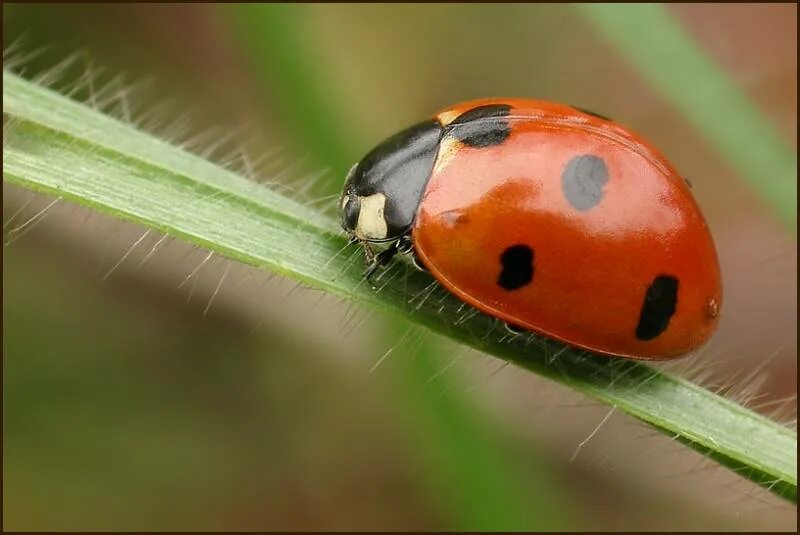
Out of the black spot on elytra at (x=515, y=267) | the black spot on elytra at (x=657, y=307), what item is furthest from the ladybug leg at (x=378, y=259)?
the black spot on elytra at (x=657, y=307)

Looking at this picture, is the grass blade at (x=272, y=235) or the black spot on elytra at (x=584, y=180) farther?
the black spot on elytra at (x=584, y=180)

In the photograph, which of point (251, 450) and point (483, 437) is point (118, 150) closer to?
point (483, 437)

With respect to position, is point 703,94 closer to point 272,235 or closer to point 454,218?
point 454,218

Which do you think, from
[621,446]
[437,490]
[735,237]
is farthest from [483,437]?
[735,237]

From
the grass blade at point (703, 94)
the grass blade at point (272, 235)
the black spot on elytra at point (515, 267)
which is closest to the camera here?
the grass blade at point (272, 235)

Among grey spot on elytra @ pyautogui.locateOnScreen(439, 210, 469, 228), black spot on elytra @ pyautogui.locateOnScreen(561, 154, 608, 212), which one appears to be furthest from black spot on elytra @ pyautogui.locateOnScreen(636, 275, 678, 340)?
grey spot on elytra @ pyautogui.locateOnScreen(439, 210, 469, 228)

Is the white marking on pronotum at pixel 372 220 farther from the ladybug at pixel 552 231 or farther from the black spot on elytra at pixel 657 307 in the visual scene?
the black spot on elytra at pixel 657 307

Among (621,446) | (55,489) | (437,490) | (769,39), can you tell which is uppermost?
(769,39)

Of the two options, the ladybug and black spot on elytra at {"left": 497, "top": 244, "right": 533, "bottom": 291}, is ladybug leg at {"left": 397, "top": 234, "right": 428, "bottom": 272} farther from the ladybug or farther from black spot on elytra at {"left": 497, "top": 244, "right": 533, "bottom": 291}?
black spot on elytra at {"left": 497, "top": 244, "right": 533, "bottom": 291}

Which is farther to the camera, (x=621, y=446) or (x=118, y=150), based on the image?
(x=621, y=446)
